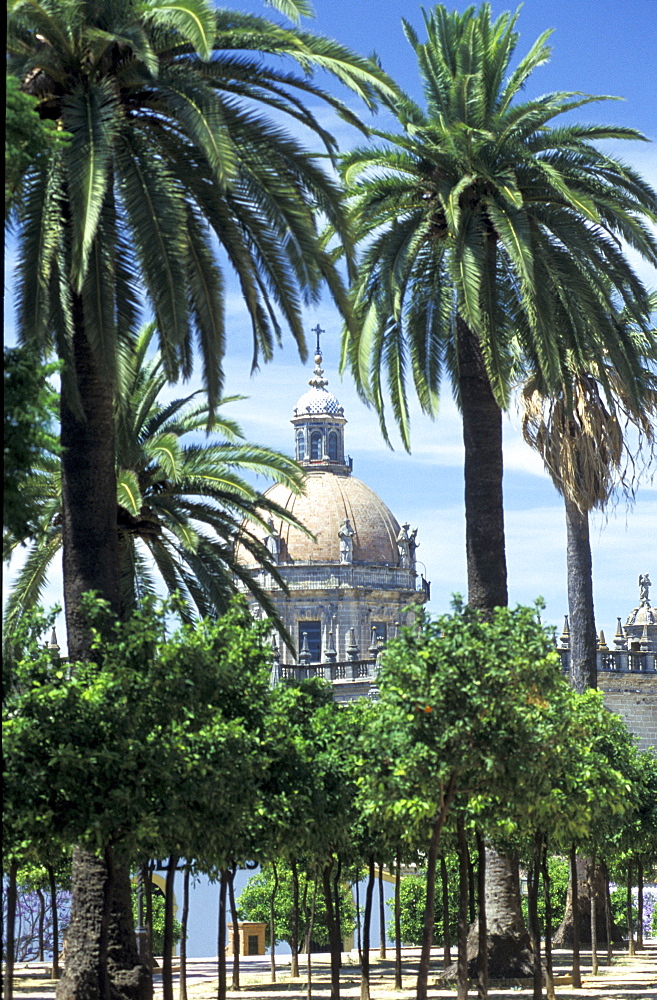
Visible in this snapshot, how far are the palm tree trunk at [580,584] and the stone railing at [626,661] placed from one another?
21.2 metres

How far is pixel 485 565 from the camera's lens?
782 inches

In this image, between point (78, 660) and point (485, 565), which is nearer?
point (78, 660)

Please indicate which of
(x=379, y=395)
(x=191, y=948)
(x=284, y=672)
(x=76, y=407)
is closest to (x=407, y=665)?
(x=76, y=407)

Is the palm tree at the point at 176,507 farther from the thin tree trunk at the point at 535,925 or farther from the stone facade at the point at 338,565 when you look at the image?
the stone facade at the point at 338,565

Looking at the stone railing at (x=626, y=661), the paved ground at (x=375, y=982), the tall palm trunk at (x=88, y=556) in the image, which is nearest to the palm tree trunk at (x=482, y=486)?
the paved ground at (x=375, y=982)

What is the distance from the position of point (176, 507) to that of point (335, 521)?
193 ft

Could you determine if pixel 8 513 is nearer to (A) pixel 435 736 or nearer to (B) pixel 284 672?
(A) pixel 435 736

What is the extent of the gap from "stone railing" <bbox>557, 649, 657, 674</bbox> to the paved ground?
557 inches

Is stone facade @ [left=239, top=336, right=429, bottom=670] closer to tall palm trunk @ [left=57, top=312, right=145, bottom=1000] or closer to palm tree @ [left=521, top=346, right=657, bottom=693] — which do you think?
palm tree @ [left=521, top=346, right=657, bottom=693]

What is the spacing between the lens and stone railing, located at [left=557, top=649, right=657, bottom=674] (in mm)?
50250

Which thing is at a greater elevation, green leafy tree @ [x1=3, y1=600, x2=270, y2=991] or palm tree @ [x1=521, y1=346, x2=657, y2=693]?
palm tree @ [x1=521, y1=346, x2=657, y2=693]

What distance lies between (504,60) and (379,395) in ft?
17.0

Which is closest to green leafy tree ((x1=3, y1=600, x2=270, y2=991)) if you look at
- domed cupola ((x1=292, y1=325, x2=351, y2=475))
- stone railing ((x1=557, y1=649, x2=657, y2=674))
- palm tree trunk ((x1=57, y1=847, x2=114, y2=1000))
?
palm tree trunk ((x1=57, y1=847, x2=114, y2=1000))

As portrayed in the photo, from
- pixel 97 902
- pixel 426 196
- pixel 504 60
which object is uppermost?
pixel 504 60
